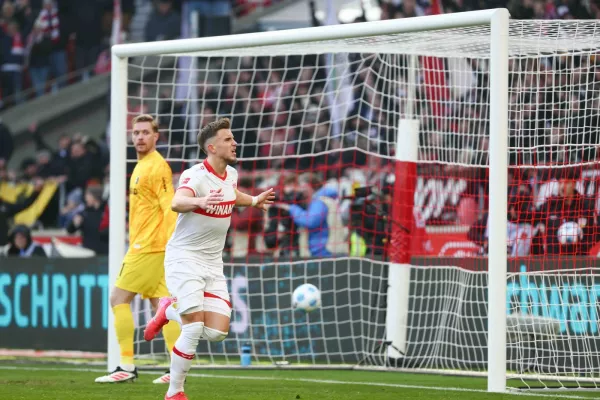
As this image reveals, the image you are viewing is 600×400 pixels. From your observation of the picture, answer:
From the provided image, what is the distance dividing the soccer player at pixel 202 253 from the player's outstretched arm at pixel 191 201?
0.05ft

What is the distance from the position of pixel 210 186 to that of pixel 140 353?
541 centimetres

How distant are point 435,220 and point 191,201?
510 centimetres

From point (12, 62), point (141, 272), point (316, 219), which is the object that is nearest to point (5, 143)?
point (12, 62)

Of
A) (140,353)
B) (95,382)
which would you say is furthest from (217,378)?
(140,353)

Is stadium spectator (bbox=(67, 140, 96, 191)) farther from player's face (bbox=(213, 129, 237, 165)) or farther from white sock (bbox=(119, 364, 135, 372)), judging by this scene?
player's face (bbox=(213, 129, 237, 165))

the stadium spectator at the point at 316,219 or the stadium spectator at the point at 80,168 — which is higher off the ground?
the stadium spectator at the point at 80,168

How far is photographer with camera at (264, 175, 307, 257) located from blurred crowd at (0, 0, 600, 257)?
2 cm

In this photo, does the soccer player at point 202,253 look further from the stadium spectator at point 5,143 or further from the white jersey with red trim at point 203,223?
the stadium spectator at point 5,143

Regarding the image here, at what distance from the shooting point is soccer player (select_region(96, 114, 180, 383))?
9836 mm

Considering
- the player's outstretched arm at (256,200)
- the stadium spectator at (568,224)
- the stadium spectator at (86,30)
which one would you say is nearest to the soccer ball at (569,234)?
the stadium spectator at (568,224)

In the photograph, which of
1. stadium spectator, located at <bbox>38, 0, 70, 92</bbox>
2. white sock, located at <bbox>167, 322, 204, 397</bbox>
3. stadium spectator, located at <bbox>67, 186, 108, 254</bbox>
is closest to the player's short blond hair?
white sock, located at <bbox>167, 322, 204, 397</bbox>

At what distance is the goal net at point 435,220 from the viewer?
1027 centimetres

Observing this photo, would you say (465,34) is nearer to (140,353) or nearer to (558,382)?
(558,382)

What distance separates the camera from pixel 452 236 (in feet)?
40.7
